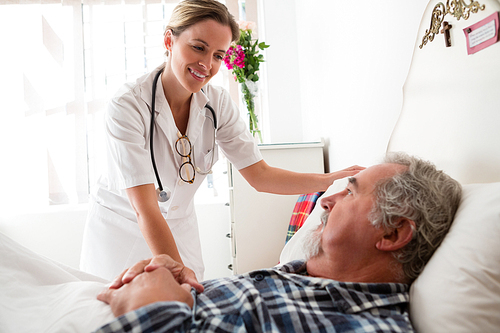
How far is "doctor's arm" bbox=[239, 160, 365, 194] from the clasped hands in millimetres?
665

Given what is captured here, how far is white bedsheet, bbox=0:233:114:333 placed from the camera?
80cm

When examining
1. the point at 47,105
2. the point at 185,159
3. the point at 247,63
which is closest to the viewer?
the point at 185,159

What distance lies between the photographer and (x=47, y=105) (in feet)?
10.3

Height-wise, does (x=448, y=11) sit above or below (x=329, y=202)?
above

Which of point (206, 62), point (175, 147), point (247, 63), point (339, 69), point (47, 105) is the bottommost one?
point (175, 147)

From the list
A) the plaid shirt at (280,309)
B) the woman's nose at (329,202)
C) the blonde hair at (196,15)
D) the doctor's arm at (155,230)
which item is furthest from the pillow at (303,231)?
the blonde hair at (196,15)

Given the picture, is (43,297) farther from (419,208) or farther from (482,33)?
(482,33)

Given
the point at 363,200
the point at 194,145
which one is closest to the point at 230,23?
the point at 194,145

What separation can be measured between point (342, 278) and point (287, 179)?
0.60 metres

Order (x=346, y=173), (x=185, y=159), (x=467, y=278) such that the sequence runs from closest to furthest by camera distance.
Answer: (x=467, y=278) → (x=346, y=173) → (x=185, y=159)

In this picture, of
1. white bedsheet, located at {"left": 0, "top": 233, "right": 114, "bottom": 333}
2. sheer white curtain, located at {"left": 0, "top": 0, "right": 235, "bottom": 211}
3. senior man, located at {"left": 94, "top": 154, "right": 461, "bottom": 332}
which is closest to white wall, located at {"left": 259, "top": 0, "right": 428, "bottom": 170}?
senior man, located at {"left": 94, "top": 154, "right": 461, "bottom": 332}

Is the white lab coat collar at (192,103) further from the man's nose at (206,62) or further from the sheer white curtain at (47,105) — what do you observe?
the sheer white curtain at (47,105)

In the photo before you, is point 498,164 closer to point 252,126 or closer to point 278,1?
point 252,126

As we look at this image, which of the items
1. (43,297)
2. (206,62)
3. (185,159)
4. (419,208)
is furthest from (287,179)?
(43,297)
